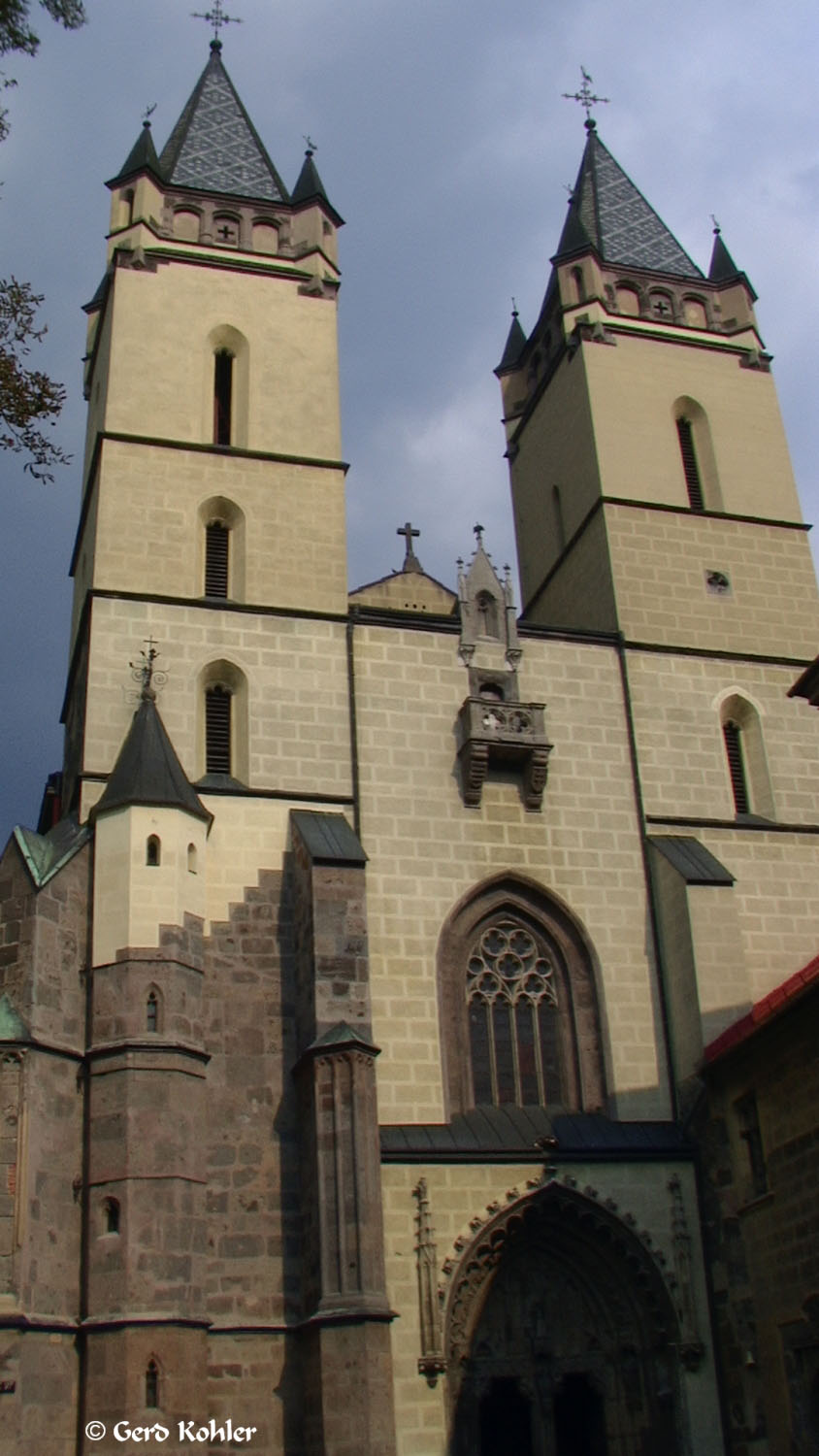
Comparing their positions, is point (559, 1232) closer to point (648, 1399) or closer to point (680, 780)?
point (648, 1399)

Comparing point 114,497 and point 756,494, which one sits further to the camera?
point 756,494

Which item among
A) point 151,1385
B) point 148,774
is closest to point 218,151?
point 148,774

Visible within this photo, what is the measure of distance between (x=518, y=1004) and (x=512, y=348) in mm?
15974

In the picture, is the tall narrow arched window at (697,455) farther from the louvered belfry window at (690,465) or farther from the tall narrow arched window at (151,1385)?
the tall narrow arched window at (151,1385)

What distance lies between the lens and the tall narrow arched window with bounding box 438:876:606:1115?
19.4 metres

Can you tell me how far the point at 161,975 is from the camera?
17.1 m

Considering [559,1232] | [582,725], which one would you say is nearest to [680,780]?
[582,725]

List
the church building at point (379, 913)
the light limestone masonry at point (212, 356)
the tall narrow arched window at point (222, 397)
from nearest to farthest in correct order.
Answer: the church building at point (379, 913), the light limestone masonry at point (212, 356), the tall narrow arched window at point (222, 397)

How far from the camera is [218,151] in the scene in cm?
2812

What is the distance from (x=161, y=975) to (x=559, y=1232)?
579 cm

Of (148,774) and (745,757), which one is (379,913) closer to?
(148,774)

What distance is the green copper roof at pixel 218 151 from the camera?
88.4 feet

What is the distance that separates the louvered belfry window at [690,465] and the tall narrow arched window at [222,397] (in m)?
7.63

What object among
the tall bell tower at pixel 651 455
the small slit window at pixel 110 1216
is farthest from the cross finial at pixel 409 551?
the small slit window at pixel 110 1216
